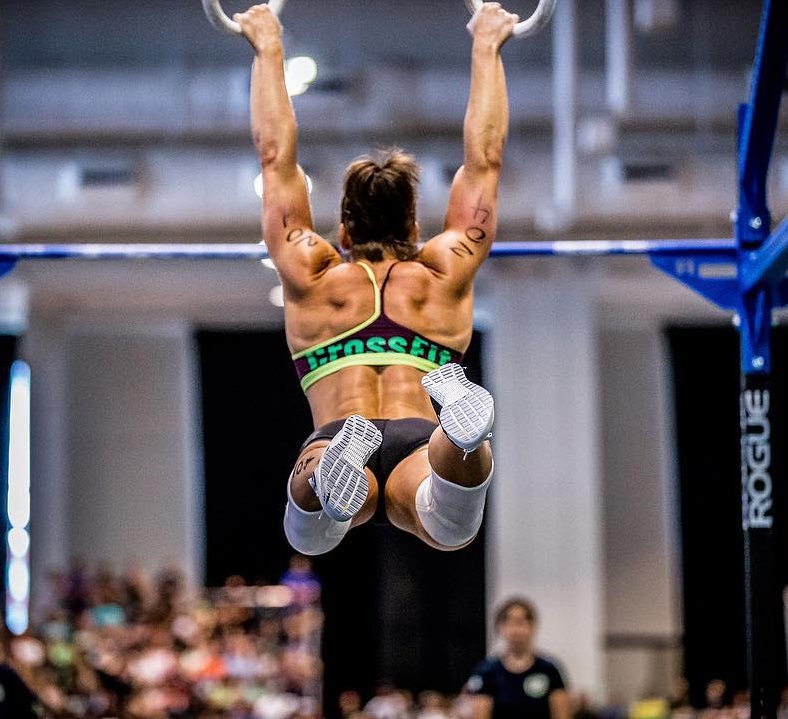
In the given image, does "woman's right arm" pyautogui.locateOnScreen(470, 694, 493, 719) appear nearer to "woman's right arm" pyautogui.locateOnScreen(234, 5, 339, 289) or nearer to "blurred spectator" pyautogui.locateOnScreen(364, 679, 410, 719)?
"woman's right arm" pyautogui.locateOnScreen(234, 5, 339, 289)

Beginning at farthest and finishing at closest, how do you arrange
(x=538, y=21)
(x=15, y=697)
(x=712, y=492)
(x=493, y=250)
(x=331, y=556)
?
(x=331, y=556) → (x=712, y=492) → (x=15, y=697) → (x=493, y=250) → (x=538, y=21)

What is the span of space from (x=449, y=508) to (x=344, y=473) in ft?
0.95

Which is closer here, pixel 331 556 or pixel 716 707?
pixel 716 707

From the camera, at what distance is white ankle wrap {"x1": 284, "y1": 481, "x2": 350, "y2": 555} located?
3361 mm

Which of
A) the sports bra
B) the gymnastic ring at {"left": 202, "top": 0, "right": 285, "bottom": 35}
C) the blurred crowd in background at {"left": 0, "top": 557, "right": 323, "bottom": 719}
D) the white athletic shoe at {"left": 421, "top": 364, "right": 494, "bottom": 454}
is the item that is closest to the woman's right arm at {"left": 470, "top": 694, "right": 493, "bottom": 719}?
the sports bra

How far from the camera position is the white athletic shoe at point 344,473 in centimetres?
302

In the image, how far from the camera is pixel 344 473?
3.01m

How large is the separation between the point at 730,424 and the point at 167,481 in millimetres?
6255

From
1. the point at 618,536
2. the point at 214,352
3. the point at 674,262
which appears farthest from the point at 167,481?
the point at 674,262

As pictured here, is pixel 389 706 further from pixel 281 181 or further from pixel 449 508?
pixel 449 508

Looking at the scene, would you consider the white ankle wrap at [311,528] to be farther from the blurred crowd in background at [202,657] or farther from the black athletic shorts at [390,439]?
the blurred crowd in background at [202,657]

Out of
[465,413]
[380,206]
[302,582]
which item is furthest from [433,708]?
[465,413]

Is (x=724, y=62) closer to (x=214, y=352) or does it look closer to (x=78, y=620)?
(x=214, y=352)

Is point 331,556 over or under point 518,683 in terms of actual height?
under
